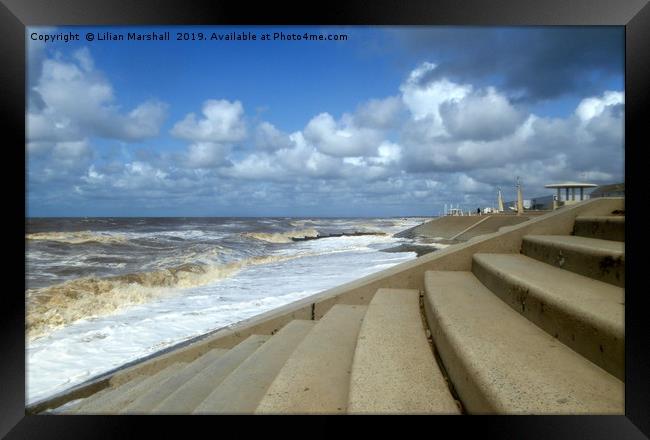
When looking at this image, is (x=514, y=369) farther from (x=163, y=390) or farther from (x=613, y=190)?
(x=613, y=190)

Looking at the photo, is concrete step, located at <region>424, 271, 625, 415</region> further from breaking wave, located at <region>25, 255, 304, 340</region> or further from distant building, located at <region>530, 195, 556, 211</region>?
distant building, located at <region>530, 195, 556, 211</region>

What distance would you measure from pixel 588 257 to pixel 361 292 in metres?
1.93

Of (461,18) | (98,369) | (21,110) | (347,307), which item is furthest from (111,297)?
(461,18)

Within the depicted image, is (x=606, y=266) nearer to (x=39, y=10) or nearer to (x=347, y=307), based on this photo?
(x=347, y=307)

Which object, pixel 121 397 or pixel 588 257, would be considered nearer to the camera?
pixel 588 257

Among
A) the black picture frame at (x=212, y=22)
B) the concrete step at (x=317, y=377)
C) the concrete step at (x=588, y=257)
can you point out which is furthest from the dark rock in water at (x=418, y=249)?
the black picture frame at (x=212, y=22)

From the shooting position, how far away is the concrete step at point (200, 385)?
6.93 ft

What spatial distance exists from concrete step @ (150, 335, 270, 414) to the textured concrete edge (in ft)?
1.63

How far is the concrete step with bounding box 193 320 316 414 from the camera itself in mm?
1922

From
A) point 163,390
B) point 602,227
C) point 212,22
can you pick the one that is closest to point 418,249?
point 602,227

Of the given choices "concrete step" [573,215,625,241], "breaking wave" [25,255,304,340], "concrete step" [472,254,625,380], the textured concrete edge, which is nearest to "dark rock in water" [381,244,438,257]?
"breaking wave" [25,255,304,340]

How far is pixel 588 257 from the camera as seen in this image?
2502 millimetres

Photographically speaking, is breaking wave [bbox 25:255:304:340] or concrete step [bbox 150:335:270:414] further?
breaking wave [bbox 25:255:304:340]

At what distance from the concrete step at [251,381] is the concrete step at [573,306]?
1.60 m
